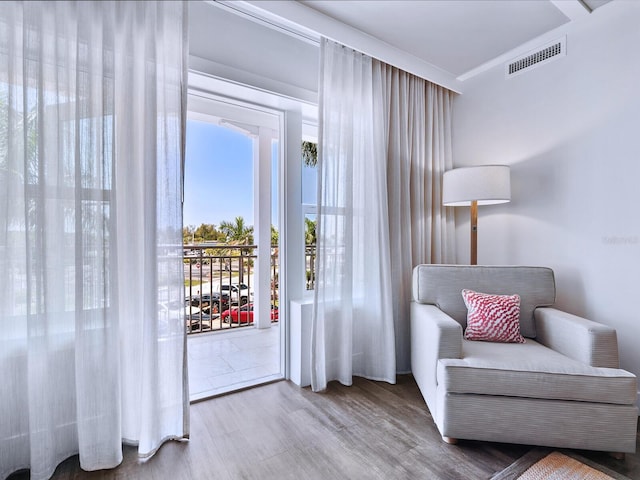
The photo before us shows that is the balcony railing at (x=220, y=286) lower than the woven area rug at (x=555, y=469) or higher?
higher

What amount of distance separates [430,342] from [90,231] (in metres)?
1.92

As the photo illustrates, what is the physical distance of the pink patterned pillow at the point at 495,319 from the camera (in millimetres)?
2020

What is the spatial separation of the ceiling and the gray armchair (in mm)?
2022

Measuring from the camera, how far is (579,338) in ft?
5.70

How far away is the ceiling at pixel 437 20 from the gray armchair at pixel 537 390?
2022mm

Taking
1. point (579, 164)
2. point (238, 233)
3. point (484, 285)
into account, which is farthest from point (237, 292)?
point (579, 164)

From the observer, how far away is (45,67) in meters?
1.44

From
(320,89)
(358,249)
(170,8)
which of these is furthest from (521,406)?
(170,8)

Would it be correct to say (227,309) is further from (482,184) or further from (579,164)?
(579,164)

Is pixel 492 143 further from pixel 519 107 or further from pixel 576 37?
pixel 576 37

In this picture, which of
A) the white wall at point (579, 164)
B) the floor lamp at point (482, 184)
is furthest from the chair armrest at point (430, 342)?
the white wall at point (579, 164)

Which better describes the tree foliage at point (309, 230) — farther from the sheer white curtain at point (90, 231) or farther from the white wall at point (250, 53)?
the sheer white curtain at point (90, 231)

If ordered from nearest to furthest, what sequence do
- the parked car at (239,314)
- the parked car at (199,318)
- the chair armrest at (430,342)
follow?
the chair armrest at (430,342)
the parked car at (199,318)
the parked car at (239,314)

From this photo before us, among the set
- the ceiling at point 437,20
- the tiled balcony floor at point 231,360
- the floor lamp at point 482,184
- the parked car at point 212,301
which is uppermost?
the ceiling at point 437,20
